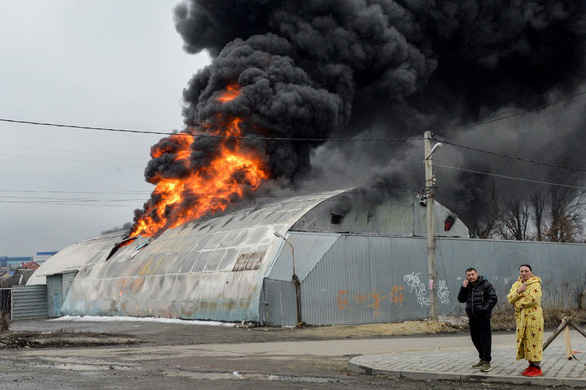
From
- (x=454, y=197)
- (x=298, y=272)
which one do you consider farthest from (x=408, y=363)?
(x=454, y=197)

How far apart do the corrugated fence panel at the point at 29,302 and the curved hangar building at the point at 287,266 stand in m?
6.93

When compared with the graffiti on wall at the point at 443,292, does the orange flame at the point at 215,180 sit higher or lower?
higher

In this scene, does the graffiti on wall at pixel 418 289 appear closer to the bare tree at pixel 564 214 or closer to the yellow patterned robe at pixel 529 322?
the yellow patterned robe at pixel 529 322

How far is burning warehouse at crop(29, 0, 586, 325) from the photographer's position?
29.5 meters

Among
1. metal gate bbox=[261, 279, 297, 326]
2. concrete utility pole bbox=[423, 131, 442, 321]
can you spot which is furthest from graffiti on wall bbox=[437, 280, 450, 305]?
metal gate bbox=[261, 279, 297, 326]

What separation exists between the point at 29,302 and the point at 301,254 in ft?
80.2

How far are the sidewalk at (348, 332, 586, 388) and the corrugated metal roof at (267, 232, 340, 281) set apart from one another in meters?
13.4

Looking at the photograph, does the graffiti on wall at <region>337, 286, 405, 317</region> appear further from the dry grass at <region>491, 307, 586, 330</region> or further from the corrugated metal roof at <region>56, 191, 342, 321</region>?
the dry grass at <region>491, 307, 586, 330</region>

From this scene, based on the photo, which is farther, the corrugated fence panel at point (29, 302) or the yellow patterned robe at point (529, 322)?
the corrugated fence panel at point (29, 302)

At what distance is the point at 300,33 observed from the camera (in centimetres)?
3869

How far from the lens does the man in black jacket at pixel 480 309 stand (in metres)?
10.5

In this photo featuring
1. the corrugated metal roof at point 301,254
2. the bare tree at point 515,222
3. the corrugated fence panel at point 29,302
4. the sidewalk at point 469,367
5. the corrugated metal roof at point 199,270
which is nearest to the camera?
the sidewalk at point 469,367

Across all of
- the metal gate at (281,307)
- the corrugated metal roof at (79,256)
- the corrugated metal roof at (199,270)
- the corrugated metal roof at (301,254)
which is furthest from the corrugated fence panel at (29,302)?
the metal gate at (281,307)

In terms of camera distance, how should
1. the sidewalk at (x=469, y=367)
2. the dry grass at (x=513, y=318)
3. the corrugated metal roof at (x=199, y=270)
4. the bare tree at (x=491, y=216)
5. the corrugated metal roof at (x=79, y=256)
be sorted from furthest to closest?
the bare tree at (x=491, y=216) < the corrugated metal roof at (x=79, y=256) < the corrugated metal roof at (x=199, y=270) < the dry grass at (x=513, y=318) < the sidewalk at (x=469, y=367)
